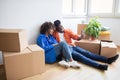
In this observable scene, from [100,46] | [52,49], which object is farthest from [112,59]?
[52,49]

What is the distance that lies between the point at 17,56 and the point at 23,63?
15cm

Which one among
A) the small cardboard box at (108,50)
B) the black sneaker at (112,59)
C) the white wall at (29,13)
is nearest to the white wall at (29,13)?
the white wall at (29,13)

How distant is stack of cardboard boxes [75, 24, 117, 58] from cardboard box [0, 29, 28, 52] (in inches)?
57.0

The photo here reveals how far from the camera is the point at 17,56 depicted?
6.25 ft

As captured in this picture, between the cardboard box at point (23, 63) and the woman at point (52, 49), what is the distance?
36cm

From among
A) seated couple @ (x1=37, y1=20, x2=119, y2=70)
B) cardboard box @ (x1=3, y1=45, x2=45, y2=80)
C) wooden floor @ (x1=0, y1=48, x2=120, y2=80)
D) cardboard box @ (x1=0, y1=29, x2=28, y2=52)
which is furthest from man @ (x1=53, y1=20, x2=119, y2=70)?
cardboard box @ (x1=0, y1=29, x2=28, y2=52)

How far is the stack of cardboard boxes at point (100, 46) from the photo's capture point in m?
2.67

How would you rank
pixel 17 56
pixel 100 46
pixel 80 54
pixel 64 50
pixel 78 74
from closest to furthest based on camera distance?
1. pixel 17 56
2. pixel 78 74
3. pixel 64 50
4. pixel 80 54
5. pixel 100 46

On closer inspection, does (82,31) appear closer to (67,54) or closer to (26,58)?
(67,54)

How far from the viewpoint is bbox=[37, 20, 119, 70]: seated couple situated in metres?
2.44

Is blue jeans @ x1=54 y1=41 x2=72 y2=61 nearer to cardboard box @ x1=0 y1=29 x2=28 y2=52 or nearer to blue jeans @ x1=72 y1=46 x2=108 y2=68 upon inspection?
blue jeans @ x1=72 y1=46 x2=108 y2=68

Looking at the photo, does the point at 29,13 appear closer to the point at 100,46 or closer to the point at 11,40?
the point at 11,40

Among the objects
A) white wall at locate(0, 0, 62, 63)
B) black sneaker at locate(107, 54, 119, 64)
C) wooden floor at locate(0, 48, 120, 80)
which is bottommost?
wooden floor at locate(0, 48, 120, 80)

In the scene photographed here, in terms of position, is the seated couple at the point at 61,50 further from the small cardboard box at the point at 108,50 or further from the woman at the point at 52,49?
the small cardboard box at the point at 108,50
